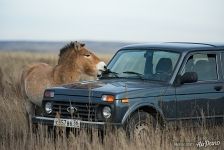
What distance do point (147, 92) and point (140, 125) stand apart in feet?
1.73

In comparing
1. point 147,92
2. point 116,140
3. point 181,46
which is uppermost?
point 181,46

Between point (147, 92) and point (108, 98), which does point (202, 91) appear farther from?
point (108, 98)

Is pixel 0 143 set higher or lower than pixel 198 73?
lower

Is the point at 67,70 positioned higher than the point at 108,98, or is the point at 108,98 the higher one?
the point at 67,70

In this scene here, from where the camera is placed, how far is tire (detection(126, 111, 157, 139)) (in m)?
9.73

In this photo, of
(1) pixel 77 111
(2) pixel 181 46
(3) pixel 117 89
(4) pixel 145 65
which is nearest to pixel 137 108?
(3) pixel 117 89

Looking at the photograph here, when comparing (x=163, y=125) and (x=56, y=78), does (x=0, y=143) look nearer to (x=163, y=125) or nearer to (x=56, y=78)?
(x=163, y=125)

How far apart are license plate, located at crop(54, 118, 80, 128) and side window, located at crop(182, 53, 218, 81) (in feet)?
6.86

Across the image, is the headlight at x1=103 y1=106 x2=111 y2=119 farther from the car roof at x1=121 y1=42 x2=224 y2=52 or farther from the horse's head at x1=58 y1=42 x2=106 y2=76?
the horse's head at x1=58 y1=42 x2=106 y2=76

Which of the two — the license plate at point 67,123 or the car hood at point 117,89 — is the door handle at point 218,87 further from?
the license plate at point 67,123

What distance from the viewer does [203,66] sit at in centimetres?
1121

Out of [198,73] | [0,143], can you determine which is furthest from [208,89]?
[0,143]

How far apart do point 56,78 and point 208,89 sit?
4.06 m

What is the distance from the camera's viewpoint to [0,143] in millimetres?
10148
